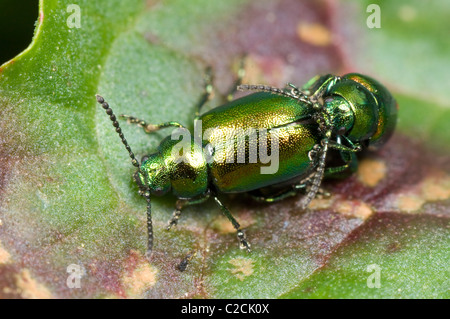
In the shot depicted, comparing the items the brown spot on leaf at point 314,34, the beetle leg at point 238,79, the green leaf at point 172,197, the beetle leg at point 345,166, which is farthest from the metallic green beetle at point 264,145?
the brown spot on leaf at point 314,34

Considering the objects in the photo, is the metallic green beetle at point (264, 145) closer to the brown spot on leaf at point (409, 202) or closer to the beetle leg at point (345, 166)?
the beetle leg at point (345, 166)

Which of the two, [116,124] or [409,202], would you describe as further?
[409,202]

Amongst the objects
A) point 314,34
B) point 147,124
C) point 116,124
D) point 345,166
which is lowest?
point 345,166

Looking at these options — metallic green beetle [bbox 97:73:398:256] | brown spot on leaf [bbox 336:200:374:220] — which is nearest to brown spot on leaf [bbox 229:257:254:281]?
metallic green beetle [bbox 97:73:398:256]

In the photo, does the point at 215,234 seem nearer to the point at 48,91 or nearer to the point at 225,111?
the point at 225,111

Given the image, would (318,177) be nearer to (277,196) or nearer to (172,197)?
(277,196)

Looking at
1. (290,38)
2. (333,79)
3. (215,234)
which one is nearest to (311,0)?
(290,38)

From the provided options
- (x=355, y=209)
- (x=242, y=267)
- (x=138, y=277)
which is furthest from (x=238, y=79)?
(x=138, y=277)
